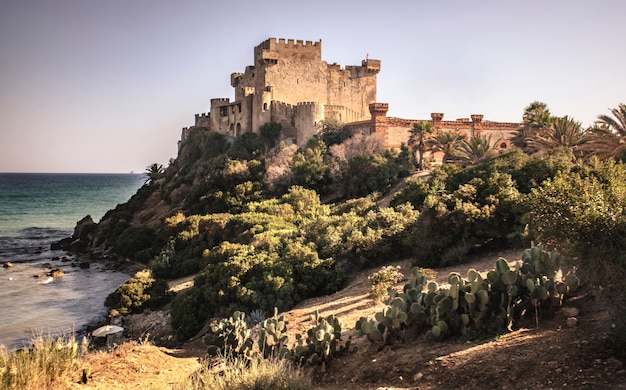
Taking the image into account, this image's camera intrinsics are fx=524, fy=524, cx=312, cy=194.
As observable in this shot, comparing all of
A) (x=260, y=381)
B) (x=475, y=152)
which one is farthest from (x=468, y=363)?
(x=475, y=152)

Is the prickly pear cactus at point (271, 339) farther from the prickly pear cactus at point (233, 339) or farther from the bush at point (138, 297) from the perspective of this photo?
the bush at point (138, 297)

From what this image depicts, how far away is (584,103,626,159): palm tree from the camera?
20688 millimetres

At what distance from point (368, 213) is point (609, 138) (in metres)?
10.2

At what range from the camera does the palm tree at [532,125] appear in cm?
2923

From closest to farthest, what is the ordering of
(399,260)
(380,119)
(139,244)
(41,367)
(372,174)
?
(41,367) < (399,260) < (372,174) < (139,244) < (380,119)

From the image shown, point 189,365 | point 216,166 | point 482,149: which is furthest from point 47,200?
point 189,365

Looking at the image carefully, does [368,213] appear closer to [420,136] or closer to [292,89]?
[420,136]

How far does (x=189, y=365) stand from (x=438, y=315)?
18.6 feet

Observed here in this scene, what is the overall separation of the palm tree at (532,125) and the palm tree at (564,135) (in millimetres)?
1734

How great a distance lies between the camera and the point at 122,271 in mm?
30094

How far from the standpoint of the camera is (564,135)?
24.6 meters

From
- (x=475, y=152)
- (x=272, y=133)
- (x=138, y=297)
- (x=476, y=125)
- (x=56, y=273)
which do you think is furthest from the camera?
(x=272, y=133)

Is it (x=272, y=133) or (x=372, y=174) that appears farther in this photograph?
(x=272, y=133)

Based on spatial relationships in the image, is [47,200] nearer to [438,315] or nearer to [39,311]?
[39,311]
